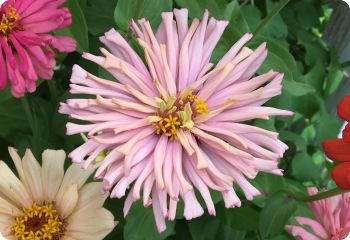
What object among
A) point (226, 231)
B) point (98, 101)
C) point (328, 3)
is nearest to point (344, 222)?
point (226, 231)

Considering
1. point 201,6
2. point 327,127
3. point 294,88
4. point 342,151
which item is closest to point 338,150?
point 342,151

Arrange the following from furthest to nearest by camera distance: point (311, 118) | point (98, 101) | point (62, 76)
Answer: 1. point (311, 118)
2. point (62, 76)
3. point (98, 101)

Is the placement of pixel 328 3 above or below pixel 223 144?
above

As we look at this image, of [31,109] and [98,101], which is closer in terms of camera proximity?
[98,101]

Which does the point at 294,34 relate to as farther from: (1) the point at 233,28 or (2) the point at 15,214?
(2) the point at 15,214

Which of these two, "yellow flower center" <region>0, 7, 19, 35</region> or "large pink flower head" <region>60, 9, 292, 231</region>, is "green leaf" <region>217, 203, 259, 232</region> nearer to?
"large pink flower head" <region>60, 9, 292, 231</region>

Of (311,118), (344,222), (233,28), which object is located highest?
(233,28)

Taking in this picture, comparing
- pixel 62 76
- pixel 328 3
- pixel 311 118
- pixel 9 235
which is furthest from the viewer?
pixel 328 3

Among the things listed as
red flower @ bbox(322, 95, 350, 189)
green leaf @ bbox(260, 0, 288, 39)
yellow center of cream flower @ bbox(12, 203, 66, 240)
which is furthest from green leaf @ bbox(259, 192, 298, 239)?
green leaf @ bbox(260, 0, 288, 39)
